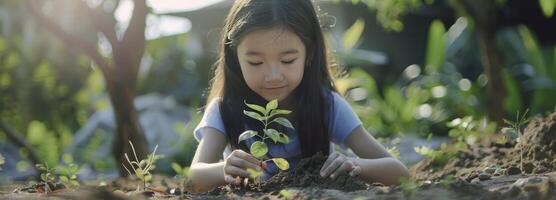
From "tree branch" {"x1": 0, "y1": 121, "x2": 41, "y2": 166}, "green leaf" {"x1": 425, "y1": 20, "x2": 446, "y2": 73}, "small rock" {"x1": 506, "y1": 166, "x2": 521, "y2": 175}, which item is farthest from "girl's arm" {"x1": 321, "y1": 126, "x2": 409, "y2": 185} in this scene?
"green leaf" {"x1": 425, "y1": 20, "x2": 446, "y2": 73}

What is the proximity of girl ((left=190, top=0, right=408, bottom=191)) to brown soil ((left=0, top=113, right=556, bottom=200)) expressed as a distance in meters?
0.21

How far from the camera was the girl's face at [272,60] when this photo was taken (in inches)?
121

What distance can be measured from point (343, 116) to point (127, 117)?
86.9 inches

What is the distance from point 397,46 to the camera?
40.8 feet

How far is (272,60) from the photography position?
3068 millimetres

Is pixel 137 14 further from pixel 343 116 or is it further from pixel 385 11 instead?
pixel 343 116

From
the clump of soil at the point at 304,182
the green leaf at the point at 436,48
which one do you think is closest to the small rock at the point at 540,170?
the clump of soil at the point at 304,182

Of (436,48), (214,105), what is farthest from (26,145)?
(436,48)

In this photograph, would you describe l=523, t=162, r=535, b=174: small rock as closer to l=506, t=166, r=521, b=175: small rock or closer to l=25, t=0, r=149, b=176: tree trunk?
l=506, t=166, r=521, b=175: small rock

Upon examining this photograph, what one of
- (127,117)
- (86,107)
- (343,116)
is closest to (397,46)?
(86,107)

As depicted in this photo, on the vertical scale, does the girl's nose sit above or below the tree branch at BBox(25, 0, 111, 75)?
below

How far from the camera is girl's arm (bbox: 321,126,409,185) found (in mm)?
2830

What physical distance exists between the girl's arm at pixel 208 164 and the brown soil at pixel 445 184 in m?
0.10

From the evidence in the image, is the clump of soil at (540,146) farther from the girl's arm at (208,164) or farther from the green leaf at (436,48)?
the green leaf at (436,48)
